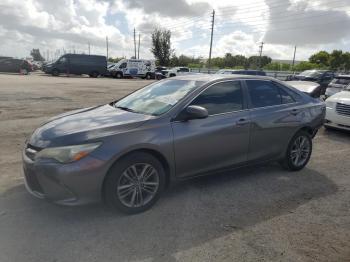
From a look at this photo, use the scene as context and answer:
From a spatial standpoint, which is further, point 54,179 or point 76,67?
point 76,67

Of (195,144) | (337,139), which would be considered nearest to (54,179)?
(195,144)

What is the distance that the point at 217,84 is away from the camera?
4496mm

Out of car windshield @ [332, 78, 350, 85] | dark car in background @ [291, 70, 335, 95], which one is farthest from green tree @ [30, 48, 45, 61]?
car windshield @ [332, 78, 350, 85]

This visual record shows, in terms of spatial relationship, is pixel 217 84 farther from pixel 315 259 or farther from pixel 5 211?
pixel 5 211

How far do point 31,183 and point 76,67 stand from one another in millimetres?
34154

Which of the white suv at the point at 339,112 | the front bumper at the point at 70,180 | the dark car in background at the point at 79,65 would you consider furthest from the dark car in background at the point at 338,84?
the dark car in background at the point at 79,65

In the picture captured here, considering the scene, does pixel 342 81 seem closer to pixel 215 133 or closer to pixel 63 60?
pixel 215 133

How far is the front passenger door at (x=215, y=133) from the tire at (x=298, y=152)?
1.07m

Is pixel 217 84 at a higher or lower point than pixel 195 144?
higher

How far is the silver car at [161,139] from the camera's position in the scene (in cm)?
340

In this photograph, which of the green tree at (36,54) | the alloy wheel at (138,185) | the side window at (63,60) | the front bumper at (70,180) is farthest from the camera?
the green tree at (36,54)

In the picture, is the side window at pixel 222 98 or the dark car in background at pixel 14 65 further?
the dark car in background at pixel 14 65

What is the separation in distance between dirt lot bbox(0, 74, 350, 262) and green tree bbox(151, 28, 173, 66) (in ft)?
196

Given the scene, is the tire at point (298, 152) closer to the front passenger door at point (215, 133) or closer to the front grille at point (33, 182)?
the front passenger door at point (215, 133)
